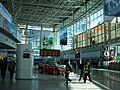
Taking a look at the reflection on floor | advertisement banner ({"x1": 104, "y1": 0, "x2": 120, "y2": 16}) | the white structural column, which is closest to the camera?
advertisement banner ({"x1": 104, "y1": 0, "x2": 120, "y2": 16})

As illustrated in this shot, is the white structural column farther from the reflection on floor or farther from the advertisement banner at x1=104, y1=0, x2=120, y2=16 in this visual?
the advertisement banner at x1=104, y1=0, x2=120, y2=16

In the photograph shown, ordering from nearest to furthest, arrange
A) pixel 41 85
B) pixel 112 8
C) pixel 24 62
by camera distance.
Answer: pixel 112 8 → pixel 41 85 → pixel 24 62

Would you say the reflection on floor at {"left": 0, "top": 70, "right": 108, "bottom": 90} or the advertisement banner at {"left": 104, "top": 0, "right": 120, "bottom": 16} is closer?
the advertisement banner at {"left": 104, "top": 0, "right": 120, "bottom": 16}

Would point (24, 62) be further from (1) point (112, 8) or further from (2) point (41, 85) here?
(1) point (112, 8)

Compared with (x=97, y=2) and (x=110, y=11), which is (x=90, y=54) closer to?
(x=97, y=2)

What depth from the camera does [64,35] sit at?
32844mm

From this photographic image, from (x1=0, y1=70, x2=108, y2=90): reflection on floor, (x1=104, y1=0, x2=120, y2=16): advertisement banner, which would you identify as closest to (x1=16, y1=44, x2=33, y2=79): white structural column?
(x1=0, y1=70, x2=108, y2=90): reflection on floor

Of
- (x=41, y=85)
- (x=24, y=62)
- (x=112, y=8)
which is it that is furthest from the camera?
(x=24, y=62)

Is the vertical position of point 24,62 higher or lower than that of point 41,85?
higher

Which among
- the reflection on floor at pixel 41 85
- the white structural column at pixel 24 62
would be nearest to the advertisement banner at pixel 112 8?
the reflection on floor at pixel 41 85

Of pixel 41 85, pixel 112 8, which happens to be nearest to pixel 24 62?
pixel 41 85

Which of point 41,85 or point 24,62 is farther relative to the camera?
point 24,62

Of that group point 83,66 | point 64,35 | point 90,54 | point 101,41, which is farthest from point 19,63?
point 90,54

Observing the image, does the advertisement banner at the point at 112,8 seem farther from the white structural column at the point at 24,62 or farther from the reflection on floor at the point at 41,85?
the white structural column at the point at 24,62
